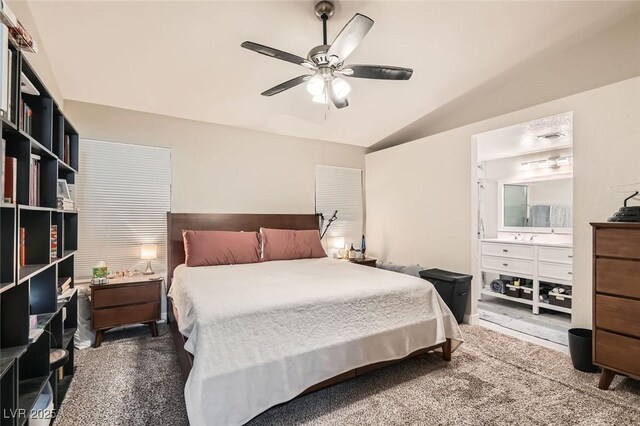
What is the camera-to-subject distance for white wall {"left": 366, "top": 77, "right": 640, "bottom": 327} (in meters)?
2.71

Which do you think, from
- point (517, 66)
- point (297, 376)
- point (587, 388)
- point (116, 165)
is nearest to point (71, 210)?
point (116, 165)

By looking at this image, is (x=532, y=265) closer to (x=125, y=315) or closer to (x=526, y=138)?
(x=526, y=138)

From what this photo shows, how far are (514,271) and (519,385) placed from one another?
8.45ft

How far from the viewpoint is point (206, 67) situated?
120 inches

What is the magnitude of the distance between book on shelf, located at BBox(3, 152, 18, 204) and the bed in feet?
3.42

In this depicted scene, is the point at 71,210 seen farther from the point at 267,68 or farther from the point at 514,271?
the point at 514,271

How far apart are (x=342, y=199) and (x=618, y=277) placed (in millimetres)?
3548

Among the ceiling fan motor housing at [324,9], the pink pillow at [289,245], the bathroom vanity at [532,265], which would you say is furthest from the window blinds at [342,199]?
the ceiling fan motor housing at [324,9]

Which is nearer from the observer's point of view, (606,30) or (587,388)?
(587,388)

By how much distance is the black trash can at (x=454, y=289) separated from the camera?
360 cm

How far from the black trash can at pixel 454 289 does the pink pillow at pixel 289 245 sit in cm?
150

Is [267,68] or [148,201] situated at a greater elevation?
[267,68]

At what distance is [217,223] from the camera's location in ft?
13.4

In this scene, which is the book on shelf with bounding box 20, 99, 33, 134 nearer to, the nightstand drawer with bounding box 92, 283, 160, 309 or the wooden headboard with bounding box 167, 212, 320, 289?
the nightstand drawer with bounding box 92, 283, 160, 309
